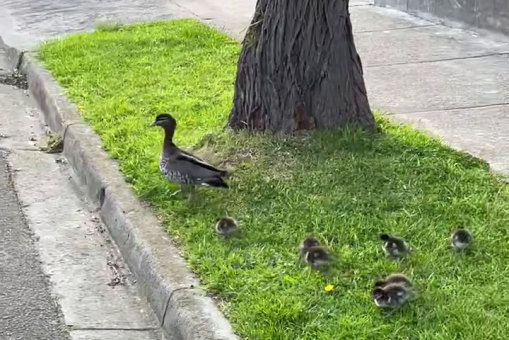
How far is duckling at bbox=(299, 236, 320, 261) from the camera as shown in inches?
202

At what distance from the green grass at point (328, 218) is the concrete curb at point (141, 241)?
8cm

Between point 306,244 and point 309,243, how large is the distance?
2cm

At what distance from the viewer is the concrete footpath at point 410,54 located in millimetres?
7660

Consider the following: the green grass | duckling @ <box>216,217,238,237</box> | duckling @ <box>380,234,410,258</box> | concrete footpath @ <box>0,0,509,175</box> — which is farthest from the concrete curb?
concrete footpath @ <box>0,0,509,175</box>

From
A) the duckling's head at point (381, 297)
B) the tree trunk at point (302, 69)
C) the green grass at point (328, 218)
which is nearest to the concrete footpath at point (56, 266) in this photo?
the green grass at point (328, 218)

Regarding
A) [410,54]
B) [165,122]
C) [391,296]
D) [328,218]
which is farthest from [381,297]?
[410,54]

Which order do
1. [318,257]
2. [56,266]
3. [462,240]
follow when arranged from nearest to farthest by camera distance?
[318,257]
[462,240]
[56,266]

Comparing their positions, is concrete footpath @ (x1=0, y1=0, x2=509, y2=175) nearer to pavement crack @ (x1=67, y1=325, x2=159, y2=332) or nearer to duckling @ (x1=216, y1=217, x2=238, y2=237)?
duckling @ (x1=216, y1=217, x2=238, y2=237)

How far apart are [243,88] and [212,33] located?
451 centimetres

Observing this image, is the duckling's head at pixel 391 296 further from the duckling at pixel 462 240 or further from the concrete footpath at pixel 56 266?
the concrete footpath at pixel 56 266

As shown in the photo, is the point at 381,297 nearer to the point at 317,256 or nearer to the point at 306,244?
the point at 317,256

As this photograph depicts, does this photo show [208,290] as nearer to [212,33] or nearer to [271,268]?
[271,268]

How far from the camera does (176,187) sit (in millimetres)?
6363

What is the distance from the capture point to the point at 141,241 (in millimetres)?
5684
